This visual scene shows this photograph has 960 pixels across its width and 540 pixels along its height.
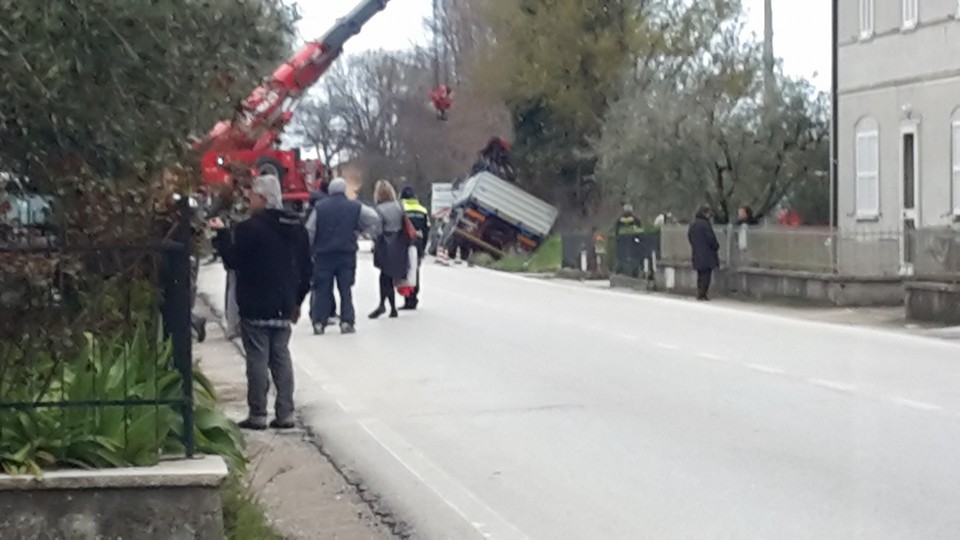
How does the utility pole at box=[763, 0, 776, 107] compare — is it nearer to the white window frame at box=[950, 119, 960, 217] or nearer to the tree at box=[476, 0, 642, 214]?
the white window frame at box=[950, 119, 960, 217]

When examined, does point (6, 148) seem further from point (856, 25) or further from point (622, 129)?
point (622, 129)

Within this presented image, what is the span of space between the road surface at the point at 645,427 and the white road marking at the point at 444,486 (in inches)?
0.9

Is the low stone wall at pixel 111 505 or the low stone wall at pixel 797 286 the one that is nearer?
the low stone wall at pixel 111 505

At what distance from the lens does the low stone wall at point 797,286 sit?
27.9 m

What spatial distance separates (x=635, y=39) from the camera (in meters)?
51.9

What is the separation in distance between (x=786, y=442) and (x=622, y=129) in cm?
2811

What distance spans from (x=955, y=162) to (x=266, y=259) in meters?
21.9

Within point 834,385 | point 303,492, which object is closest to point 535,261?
point 834,385

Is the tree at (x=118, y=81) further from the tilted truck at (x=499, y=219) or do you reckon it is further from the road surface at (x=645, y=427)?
the tilted truck at (x=499, y=219)

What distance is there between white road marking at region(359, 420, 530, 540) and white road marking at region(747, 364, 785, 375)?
441 centimetres

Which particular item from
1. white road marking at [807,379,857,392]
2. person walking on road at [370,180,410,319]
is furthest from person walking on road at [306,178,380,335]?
white road marking at [807,379,857,392]

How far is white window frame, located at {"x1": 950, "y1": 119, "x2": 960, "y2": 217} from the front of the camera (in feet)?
103

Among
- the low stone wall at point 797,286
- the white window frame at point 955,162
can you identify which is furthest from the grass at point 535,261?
the white window frame at point 955,162

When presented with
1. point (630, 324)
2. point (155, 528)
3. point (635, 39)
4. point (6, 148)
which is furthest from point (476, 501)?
point (635, 39)
